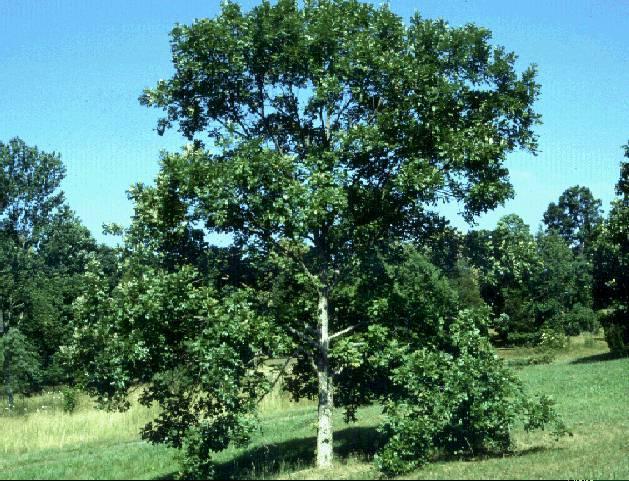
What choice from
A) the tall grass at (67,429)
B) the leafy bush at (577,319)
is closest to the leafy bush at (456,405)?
the tall grass at (67,429)

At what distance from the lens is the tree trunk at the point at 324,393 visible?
15.7 metres

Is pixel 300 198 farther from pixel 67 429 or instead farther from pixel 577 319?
pixel 577 319

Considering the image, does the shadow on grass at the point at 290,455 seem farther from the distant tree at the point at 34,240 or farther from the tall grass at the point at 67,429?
the distant tree at the point at 34,240

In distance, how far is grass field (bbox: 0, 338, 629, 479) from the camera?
13.6m

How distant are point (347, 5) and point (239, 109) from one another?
3.89 metres

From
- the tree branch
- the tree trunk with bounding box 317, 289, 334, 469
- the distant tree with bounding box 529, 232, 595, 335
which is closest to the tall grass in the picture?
the tree trunk with bounding box 317, 289, 334, 469

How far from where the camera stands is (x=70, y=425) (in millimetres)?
28391

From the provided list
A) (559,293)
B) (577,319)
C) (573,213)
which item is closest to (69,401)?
(559,293)

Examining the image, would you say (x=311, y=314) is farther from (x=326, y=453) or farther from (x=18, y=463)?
(x=18, y=463)

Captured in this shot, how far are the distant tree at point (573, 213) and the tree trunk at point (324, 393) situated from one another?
134281 millimetres

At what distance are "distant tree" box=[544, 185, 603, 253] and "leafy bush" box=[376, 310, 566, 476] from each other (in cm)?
13342

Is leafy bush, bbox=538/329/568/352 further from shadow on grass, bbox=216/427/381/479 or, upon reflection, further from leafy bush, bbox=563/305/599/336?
shadow on grass, bbox=216/427/381/479

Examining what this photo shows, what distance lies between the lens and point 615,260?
4475 centimetres

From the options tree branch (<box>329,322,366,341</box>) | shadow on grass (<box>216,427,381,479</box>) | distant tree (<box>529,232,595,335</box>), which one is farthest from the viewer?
distant tree (<box>529,232,595,335</box>)
